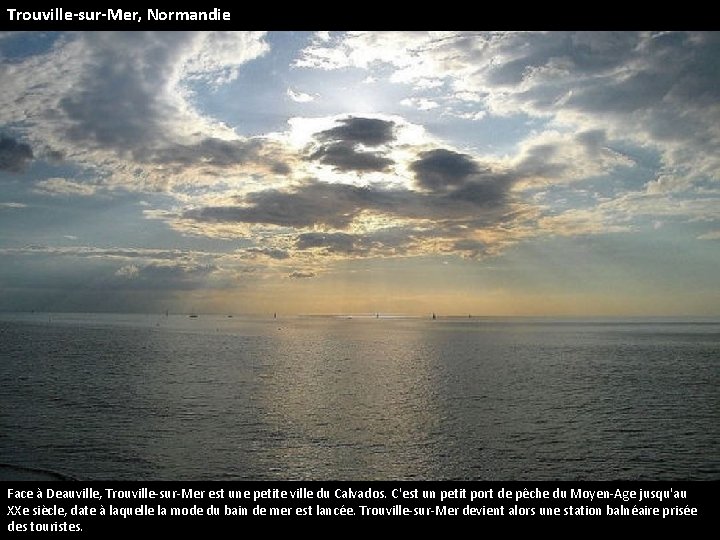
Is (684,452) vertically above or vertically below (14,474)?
below

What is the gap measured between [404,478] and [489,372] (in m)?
58.7

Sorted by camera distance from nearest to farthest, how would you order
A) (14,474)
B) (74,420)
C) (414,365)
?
(14,474) < (74,420) < (414,365)

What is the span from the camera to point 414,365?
102312mm

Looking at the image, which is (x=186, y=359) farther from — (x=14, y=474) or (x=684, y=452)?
(x=684, y=452)

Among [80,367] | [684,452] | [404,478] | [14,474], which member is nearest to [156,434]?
[14,474]
